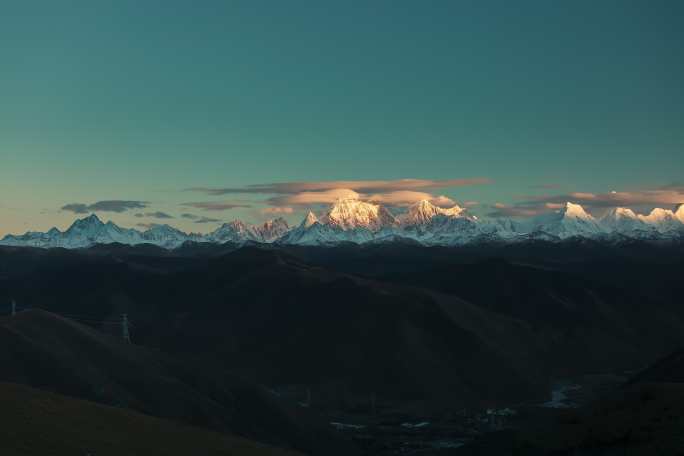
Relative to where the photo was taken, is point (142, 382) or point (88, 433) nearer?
point (88, 433)

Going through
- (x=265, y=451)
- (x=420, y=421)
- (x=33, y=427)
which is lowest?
(x=420, y=421)

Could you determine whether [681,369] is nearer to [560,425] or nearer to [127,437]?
[560,425]

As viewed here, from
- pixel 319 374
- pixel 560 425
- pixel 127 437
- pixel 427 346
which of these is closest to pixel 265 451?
pixel 127 437

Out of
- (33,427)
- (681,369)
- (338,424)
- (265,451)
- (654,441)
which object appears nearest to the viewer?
(33,427)

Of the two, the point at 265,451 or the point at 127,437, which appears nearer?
the point at 127,437

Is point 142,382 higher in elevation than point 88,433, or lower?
lower

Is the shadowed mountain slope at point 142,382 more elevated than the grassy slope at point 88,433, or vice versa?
the grassy slope at point 88,433

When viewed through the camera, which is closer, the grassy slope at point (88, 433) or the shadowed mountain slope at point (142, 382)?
the grassy slope at point (88, 433)

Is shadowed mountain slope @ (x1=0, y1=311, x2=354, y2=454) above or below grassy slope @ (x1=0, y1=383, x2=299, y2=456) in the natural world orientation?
below
